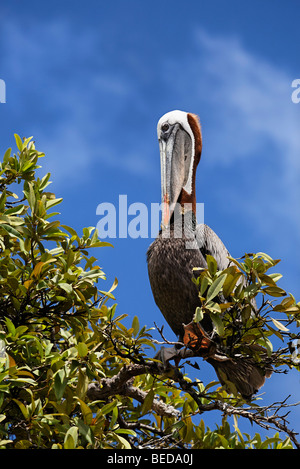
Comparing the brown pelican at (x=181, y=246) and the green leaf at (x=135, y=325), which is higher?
the brown pelican at (x=181, y=246)

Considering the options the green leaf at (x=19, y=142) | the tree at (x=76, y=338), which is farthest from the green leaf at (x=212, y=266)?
→ the green leaf at (x=19, y=142)

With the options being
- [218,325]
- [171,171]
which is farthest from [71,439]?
[171,171]

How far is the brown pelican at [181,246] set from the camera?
4953 mm

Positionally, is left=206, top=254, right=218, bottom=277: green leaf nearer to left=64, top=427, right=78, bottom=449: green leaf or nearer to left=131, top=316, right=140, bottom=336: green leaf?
left=131, top=316, right=140, bottom=336: green leaf

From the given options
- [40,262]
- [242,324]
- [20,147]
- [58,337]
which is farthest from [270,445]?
[20,147]

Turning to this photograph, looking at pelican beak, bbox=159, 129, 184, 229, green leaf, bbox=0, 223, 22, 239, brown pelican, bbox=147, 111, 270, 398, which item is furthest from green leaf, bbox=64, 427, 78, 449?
pelican beak, bbox=159, 129, 184, 229

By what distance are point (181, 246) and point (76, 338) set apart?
1293mm

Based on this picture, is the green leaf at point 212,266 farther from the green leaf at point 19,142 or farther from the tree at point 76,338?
the green leaf at point 19,142

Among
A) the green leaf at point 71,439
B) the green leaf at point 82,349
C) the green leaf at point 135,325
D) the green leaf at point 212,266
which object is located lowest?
the green leaf at point 71,439

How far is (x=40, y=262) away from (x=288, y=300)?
1.66 meters

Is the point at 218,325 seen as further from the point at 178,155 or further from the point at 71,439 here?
the point at 178,155

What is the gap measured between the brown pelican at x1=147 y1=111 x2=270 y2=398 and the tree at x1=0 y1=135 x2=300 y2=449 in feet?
1.51

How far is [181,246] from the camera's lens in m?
5.05

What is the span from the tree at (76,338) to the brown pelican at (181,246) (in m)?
0.46
